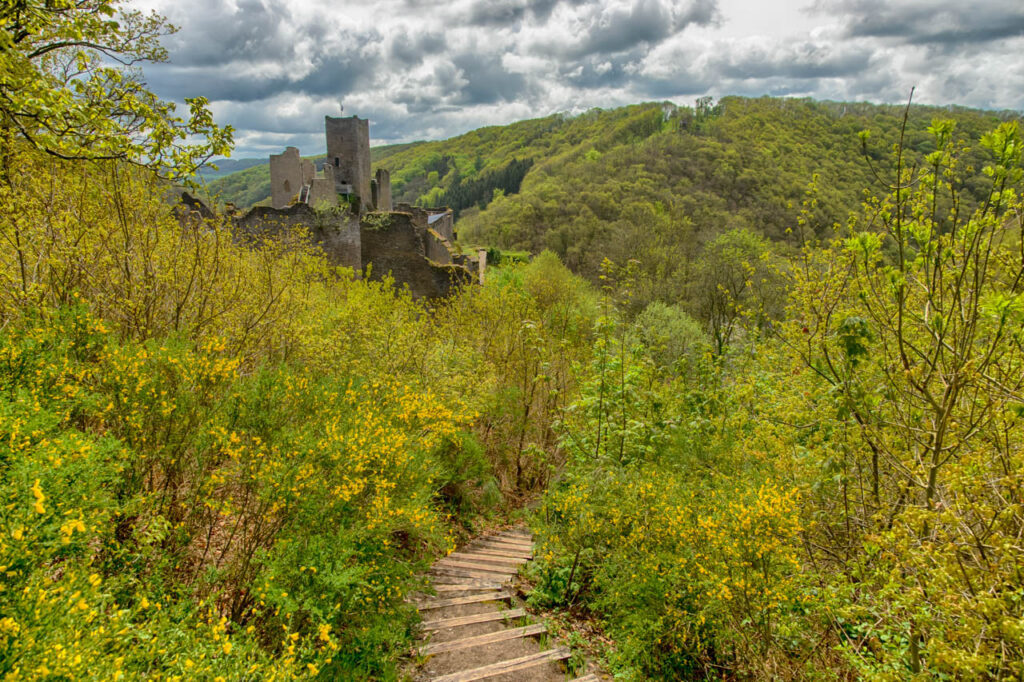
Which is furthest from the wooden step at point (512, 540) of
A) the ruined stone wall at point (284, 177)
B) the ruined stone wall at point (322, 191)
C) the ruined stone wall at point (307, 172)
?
the ruined stone wall at point (307, 172)

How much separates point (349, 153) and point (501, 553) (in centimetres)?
2473

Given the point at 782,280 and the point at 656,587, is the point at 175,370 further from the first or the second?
the point at 782,280

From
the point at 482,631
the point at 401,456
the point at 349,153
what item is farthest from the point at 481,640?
the point at 349,153

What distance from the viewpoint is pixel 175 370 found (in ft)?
13.8

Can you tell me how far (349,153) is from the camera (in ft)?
87.7

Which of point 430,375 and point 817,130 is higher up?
point 817,130

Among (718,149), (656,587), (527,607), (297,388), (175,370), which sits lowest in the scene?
(527,607)

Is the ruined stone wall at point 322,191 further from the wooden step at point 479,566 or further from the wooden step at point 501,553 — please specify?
the wooden step at point 479,566

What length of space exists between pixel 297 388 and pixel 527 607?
3.87m

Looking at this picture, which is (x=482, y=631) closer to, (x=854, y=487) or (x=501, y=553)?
(x=501, y=553)

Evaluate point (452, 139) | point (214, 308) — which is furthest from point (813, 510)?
point (452, 139)

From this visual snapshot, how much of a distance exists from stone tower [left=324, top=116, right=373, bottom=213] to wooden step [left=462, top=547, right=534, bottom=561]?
2158 cm

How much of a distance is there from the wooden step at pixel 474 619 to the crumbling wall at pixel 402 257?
40.1 feet

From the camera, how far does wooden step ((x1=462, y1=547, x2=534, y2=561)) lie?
7617mm
